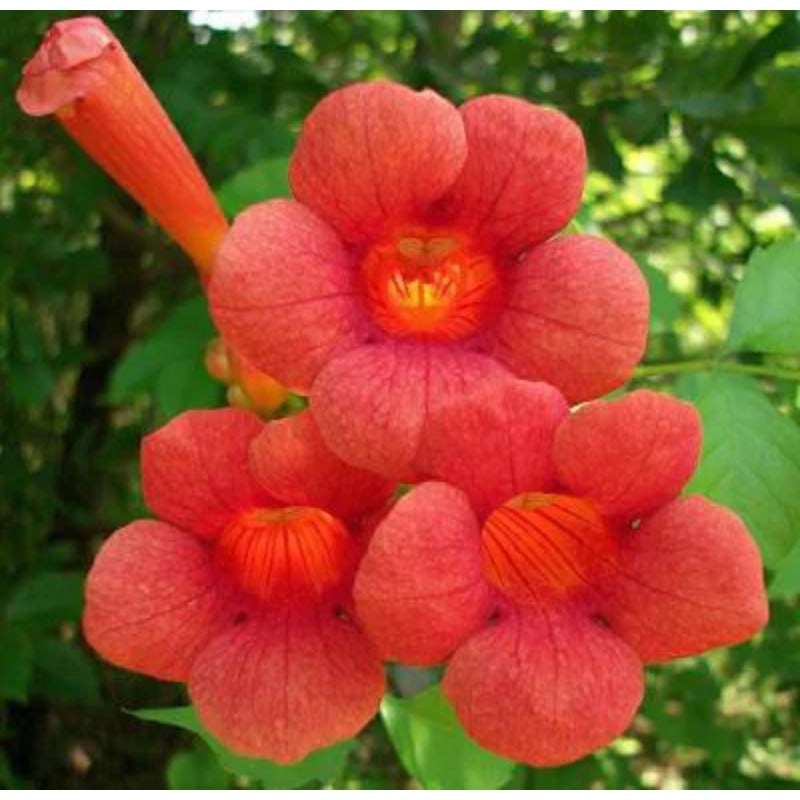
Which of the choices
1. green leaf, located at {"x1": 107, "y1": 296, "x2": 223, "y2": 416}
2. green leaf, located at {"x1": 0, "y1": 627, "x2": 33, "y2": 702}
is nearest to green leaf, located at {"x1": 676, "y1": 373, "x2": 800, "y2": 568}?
green leaf, located at {"x1": 107, "y1": 296, "x2": 223, "y2": 416}

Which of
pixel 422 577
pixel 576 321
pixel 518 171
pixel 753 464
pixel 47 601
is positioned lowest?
pixel 47 601

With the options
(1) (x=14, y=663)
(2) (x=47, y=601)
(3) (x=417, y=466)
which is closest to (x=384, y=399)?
(3) (x=417, y=466)

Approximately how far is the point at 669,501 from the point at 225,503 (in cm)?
45

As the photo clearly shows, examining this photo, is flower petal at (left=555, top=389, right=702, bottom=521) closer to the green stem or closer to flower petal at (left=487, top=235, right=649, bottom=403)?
flower petal at (left=487, top=235, right=649, bottom=403)

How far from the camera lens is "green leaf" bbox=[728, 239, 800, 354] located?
73.1 inches

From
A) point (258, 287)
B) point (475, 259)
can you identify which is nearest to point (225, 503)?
point (258, 287)

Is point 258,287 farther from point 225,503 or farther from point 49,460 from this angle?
point 49,460

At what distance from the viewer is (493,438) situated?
122cm

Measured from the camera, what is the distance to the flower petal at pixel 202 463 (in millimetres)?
1364

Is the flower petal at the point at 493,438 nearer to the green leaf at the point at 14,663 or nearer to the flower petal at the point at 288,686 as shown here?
the flower petal at the point at 288,686

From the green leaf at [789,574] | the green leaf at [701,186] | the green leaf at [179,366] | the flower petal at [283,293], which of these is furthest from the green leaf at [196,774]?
the green leaf at [701,186]

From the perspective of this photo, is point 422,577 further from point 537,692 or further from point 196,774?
point 196,774

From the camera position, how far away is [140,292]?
13.1 feet

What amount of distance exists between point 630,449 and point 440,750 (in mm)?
720
